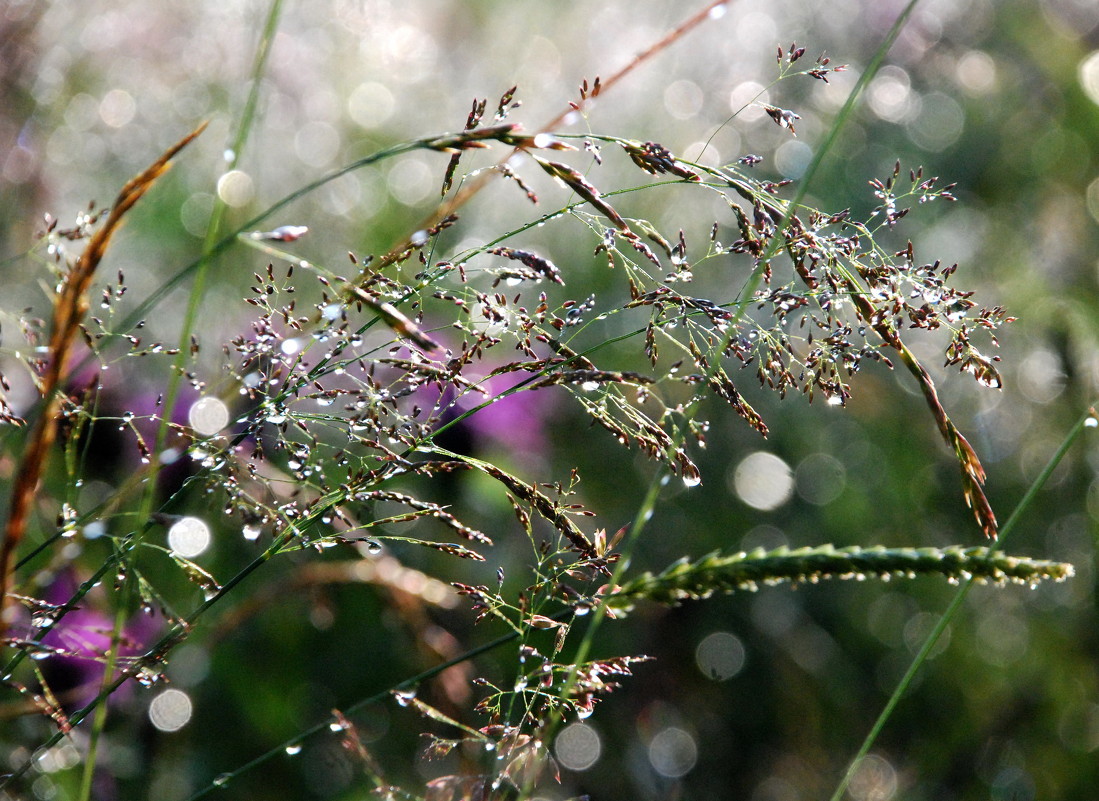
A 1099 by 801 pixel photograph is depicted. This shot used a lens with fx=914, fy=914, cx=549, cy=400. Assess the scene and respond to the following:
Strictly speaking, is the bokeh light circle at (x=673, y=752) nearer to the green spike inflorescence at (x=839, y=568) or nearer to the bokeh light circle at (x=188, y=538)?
the bokeh light circle at (x=188, y=538)

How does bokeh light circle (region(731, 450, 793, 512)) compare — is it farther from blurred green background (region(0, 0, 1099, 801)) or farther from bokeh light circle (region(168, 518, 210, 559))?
bokeh light circle (region(168, 518, 210, 559))

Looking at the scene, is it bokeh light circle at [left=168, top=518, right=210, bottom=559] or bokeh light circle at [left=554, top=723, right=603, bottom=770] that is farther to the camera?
bokeh light circle at [left=554, top=723, right=603, bottom=770]

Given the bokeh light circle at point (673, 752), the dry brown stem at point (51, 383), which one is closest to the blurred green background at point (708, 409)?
the bokeh light circle at point (673, 752)

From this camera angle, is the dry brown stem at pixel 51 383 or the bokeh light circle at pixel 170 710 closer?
the dry brown stem at pixel 51 383

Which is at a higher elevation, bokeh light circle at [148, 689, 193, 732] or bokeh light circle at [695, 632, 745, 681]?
bokeh light circle at [695, 632, 745, 681]

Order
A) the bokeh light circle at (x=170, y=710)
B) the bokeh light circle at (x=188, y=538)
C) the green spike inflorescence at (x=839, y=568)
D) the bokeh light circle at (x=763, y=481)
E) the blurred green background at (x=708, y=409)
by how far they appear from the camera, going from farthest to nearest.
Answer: the bokeh light circle at (x=763, y=481) → the blurred green background at (x=708, y=409) → the bokeh light circle at (x=170, y=710) → the bokeh light circle at (x=188, y=538) → the green spike inflorescence at (x=839, y=568)

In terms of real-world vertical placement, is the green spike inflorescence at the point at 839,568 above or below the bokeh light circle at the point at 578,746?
above

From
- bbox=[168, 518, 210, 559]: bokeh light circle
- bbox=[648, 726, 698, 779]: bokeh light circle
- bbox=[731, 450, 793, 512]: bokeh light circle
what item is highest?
bbox=[731, 450, 793, 512]: bokeh light circle

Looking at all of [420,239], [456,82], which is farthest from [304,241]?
[420,239]

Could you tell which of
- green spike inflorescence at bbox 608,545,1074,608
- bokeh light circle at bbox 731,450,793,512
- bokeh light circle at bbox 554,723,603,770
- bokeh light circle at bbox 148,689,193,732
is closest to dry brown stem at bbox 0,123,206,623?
green spike inflorescence at bbox 608,545,1074,608
